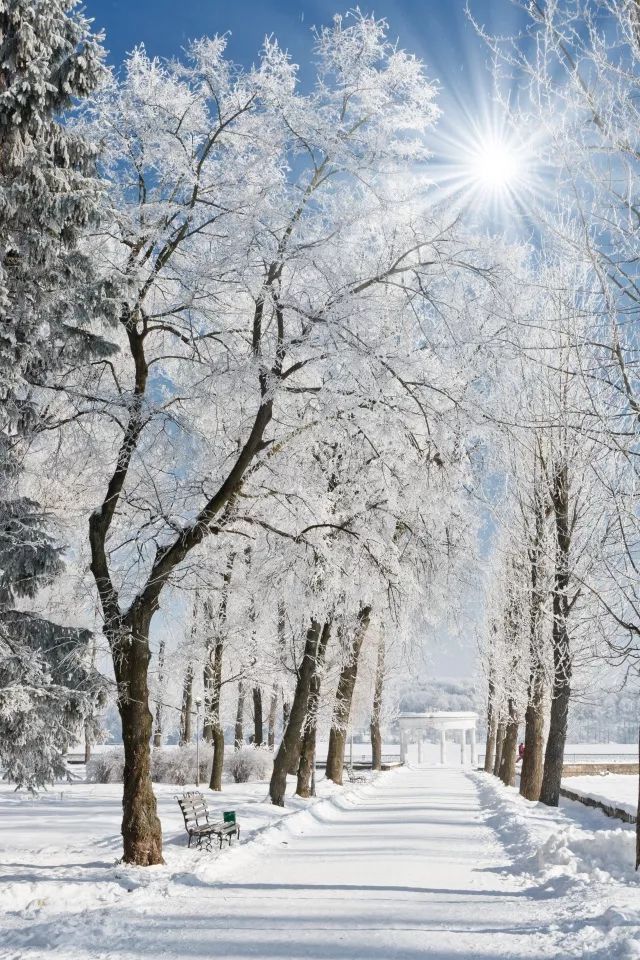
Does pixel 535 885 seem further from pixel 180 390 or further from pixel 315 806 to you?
pixel 315 806

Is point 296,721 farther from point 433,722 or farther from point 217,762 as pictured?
point 433,722

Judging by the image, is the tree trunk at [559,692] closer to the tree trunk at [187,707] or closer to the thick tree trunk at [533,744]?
the thick tree trunk at [533,744]

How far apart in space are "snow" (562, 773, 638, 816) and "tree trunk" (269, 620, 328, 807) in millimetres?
6882

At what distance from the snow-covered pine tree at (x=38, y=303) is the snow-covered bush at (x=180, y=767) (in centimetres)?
1937

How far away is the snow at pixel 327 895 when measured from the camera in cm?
619

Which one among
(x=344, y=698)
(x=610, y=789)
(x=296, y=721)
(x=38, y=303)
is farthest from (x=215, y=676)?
(x=38, y=303)

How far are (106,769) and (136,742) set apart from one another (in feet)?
65.5

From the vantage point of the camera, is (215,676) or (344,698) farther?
(215,676)

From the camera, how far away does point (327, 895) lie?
821 centimetres

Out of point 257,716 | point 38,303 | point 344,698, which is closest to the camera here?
point 38,303

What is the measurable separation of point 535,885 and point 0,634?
666cm

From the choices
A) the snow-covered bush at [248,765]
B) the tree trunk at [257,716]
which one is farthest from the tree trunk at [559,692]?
the tree trunk at [257,716]

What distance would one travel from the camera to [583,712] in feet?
98.0

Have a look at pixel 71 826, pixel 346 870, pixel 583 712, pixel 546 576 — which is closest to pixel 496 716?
pixel 583 712
